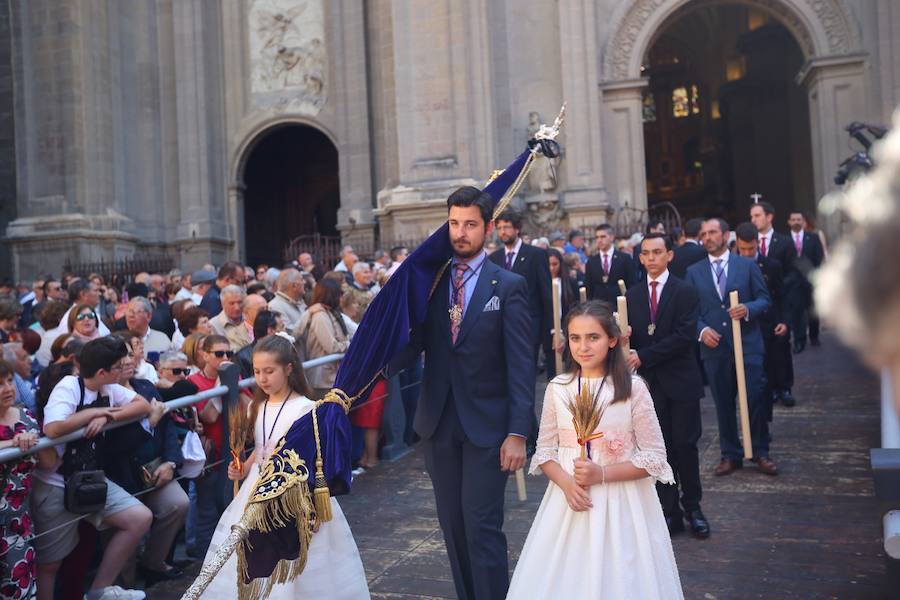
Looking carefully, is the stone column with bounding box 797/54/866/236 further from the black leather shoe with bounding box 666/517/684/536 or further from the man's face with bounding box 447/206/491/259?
the man's face with bounding box 447/206/491/259

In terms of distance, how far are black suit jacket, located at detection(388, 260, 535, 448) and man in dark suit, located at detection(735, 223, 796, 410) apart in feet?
Result: 16.7

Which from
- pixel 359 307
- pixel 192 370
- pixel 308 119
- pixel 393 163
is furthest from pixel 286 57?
pixel 192 370

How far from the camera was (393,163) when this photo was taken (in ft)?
73.0

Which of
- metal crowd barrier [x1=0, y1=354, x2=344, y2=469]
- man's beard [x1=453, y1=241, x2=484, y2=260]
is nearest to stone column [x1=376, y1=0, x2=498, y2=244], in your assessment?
metal crowd barrier [x1=0, y1=354, x2=344, y2=469]

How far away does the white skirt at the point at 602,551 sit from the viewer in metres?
3.77

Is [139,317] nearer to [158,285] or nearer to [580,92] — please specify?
[158,285]

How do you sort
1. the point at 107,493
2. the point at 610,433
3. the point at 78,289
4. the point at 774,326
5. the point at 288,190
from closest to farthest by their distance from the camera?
the point at 610,433, the point at 107,493, the point at 774,326, the point at 78,289, the point at 288,190

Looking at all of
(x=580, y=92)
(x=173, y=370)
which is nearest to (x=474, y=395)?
(x=173, y=370)

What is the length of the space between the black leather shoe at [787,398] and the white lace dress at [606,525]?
263 inches

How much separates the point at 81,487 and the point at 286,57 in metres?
20.6

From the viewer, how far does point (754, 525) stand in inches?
249

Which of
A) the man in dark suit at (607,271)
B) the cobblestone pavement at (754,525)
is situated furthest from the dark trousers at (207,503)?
the man in dark suit at (607,271)

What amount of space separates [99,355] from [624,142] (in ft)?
58.4

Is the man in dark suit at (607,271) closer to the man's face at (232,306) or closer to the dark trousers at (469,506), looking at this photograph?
the man's face at (232,306)
